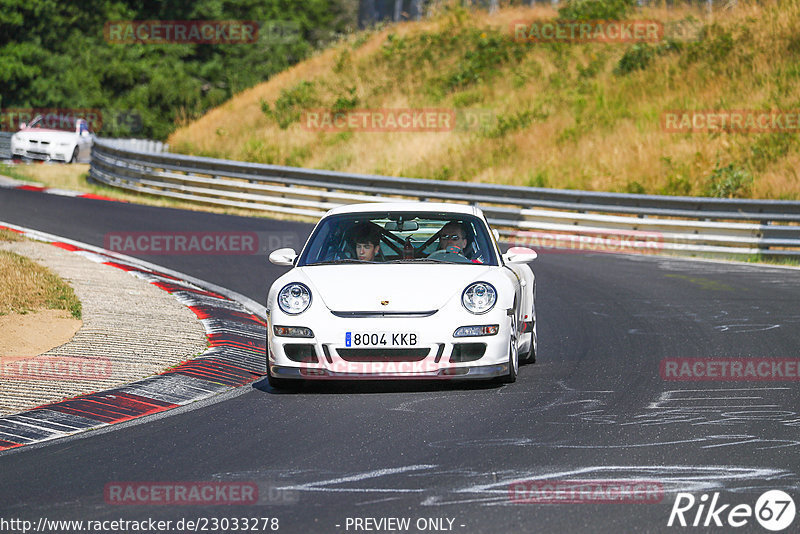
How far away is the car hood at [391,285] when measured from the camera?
331 inches

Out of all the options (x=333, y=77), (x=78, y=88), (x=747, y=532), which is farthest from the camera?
(x=78, y=88)

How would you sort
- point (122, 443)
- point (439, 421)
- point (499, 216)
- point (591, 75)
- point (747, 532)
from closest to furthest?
point (747, 532)
point (122, 443)
point (439, 421)
point (499, 216)
point (591, 75)

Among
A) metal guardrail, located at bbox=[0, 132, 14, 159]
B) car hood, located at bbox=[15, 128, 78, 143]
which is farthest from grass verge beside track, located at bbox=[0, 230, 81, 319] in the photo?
metal guardrail, located at bbox=[0, 132, 14, 159]

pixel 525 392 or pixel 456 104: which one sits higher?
pixel 456 104

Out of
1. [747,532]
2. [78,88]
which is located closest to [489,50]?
[78,88]

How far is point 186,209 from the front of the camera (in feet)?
79.2

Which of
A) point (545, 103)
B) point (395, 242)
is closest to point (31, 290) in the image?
point (395, 242)

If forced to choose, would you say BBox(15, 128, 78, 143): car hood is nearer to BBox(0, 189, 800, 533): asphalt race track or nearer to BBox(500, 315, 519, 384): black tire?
BBox(0, 189, 800, 533): asphalt race track

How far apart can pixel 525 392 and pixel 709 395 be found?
1311mm

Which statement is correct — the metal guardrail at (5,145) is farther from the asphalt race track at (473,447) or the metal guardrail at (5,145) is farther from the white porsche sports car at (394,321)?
the white porsche sports car at (394,321)

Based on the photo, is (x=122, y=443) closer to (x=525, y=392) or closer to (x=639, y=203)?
(x=525, y=392)

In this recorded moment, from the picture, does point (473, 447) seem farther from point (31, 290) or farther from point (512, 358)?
point (31, 290)

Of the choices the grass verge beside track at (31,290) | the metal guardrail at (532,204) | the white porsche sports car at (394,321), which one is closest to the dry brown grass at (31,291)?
the grass verge beside track at (31,290)

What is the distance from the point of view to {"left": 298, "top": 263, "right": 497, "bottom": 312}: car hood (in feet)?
27.6
